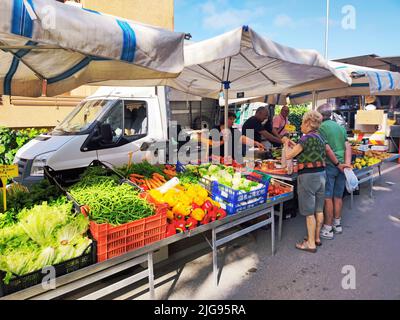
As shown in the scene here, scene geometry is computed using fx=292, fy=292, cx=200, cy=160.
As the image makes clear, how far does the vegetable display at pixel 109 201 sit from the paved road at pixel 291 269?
3.48 feet

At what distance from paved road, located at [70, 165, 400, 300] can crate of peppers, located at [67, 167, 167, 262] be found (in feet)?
3.06

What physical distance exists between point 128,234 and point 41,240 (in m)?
0.67

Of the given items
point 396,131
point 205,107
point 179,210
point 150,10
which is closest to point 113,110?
point 179,210

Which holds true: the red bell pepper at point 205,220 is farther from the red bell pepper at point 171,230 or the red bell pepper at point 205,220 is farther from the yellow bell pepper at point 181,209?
the red bell pepper at point 171,230

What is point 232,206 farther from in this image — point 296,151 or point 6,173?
point 6,173

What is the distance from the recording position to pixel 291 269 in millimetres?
3615

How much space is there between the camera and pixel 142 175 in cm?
399

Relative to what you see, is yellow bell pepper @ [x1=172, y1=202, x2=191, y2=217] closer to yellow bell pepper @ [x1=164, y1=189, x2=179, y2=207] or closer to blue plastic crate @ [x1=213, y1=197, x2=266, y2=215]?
yellow bell pepper @ [x1=164, y1=189, x2=179, y2=207]

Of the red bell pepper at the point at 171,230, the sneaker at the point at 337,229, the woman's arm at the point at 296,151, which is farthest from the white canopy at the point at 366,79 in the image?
the red bell pepper at the point at 171,230

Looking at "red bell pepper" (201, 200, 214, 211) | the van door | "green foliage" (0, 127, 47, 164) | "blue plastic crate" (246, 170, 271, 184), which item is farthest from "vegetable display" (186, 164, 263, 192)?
"green foliage" (0, 127, 47, 164)

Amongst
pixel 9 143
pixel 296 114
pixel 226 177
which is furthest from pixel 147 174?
pixel 296 114

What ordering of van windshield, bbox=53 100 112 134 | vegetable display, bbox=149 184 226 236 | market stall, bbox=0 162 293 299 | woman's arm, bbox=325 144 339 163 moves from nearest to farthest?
market stall, bbox=0 162 293 299 < vegetable display, bbox=149 184 226 236 < woman's arm, bbox=325 144 339 163 < van windshield, bbox=53 100 112 134

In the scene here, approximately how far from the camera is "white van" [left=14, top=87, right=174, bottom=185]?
4.80 metres
